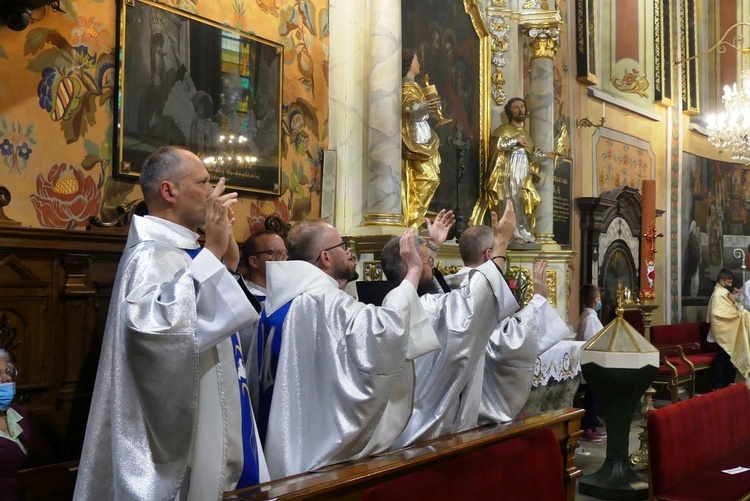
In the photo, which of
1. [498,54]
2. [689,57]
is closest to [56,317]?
[498,54]

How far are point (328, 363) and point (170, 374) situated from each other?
30.5 inches

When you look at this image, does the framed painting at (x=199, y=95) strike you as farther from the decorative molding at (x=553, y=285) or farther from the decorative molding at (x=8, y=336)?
the decorative molding at (x=553, y=285)

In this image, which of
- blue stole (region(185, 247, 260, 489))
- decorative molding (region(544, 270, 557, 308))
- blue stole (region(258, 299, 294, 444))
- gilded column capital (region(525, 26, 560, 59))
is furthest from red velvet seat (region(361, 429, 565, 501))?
gilded column capital (region(525, 26, 560, 59))

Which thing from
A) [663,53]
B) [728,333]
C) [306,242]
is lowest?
[728,333]

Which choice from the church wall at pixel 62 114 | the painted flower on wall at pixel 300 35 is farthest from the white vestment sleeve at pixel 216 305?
the painted flower on wall at pixel 300 35

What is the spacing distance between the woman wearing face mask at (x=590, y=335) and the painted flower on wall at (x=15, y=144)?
5792 millimetres

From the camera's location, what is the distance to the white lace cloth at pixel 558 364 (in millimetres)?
7133

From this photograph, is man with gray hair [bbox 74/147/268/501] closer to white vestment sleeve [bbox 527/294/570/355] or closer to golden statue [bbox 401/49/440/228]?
white vestment sleeve [bbox 527/294/570/355]

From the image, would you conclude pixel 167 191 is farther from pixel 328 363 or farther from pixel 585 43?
pixel 585 43

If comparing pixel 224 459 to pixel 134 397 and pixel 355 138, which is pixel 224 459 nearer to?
pixel 134 397

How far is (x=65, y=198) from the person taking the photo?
4605 millimetres

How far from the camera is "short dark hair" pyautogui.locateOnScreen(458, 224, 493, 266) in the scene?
4.47 metres

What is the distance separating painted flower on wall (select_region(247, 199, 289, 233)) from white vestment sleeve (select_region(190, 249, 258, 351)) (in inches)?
129

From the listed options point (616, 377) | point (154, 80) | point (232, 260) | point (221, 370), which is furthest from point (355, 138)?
point (221, 370)
